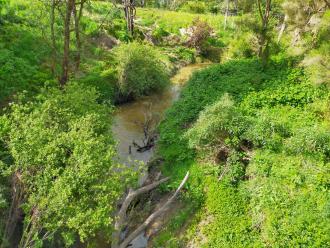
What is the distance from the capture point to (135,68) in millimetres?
24031

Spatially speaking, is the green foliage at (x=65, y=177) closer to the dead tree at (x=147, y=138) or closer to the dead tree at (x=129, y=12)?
the dead tree at (x=147, y=138)

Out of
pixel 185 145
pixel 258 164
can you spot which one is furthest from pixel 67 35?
pixel 258 164

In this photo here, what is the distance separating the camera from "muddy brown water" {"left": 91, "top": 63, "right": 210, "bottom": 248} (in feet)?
60.3

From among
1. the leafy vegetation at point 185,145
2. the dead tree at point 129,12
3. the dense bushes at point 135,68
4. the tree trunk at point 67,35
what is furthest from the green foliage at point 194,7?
the tree trunk at point 67,35

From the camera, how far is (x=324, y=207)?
34.5 ft

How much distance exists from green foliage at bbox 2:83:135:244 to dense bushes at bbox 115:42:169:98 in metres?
12.0

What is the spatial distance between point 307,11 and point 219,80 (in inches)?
401

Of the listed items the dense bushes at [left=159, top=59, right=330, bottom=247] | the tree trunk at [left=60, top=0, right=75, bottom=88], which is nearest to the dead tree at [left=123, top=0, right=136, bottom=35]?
the tree trunk at [left=60, top=0, right=75, bottom=88]

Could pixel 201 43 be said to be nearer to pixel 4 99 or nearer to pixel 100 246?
pixel 4 99

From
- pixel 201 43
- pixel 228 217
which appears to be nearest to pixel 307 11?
pixel 201 43

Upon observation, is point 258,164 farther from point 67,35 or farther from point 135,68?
point 135,68

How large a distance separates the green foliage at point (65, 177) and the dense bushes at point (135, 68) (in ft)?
39.4

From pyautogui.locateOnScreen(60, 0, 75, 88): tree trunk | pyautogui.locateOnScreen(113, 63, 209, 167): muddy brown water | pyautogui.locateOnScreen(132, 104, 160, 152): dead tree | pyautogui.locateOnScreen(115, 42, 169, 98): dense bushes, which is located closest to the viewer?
pyautogui.locateOnScreen(60, 0, 75, 88): tree trunk

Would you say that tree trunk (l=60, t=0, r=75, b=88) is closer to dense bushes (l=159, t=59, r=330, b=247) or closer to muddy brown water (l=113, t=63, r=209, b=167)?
muddy brown water (l=113, t=63, r=209, b=167)
